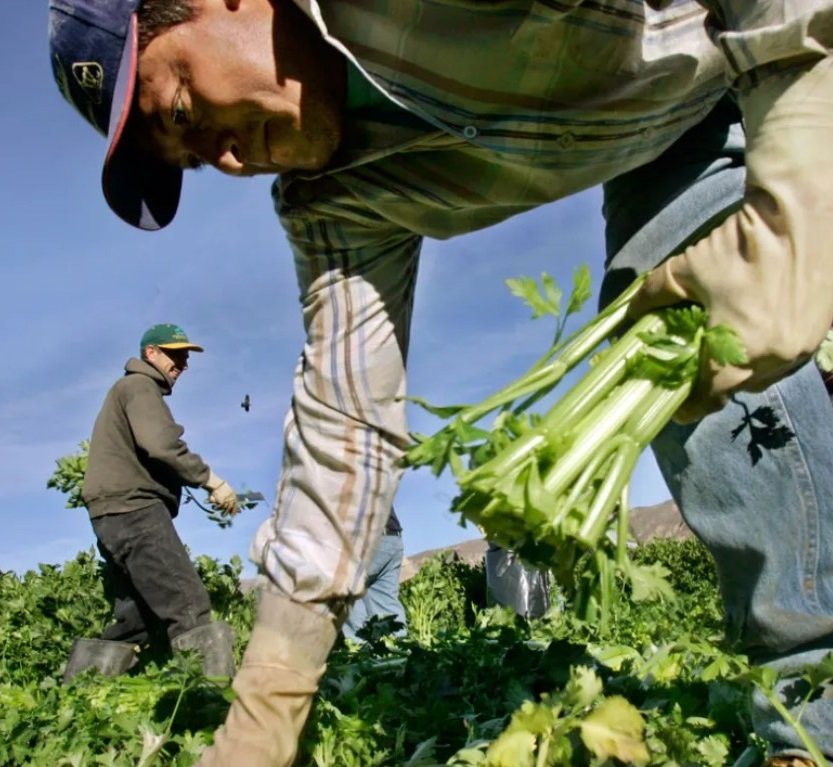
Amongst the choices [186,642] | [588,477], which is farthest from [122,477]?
[588,477]

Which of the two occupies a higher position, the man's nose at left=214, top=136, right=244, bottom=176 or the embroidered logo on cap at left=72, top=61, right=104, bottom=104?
the embroidered logo on cap at left=72, top=61, right=104, bottom=104

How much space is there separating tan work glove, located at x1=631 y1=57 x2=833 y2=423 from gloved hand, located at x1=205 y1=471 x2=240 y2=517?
19.4 feet

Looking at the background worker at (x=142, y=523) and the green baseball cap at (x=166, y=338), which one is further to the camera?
the green baseball cap at (x=166, y=338)

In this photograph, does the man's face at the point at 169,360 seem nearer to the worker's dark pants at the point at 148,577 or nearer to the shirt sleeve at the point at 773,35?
the worker's dark pants at the point at 148,577

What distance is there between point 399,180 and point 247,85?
442 millimetres

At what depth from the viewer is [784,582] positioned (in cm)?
206

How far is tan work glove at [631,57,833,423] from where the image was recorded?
145 centimetres

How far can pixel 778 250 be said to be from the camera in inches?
57.0

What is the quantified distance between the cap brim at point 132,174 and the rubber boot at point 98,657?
13.5ft

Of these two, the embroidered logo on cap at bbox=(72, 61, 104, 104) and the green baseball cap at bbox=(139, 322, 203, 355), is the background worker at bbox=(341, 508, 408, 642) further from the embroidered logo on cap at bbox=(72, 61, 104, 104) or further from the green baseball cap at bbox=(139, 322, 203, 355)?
the embroidered logo on cap at bbox=(72, 61, 104, 104)

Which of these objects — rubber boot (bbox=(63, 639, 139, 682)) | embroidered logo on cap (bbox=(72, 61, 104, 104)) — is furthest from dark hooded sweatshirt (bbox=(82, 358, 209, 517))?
embroidered logo on cap (bbox=(72, 61, 104, 104))

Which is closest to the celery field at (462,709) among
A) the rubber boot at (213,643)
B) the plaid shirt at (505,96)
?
the plaid shirt at (505,96)

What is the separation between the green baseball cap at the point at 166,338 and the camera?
7.27 m

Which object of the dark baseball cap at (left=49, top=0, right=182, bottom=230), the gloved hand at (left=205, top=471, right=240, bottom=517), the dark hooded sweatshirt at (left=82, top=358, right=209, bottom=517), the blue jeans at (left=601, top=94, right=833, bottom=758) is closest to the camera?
the blue jeans at (left=601, top=94, right=833, bottom=758)
